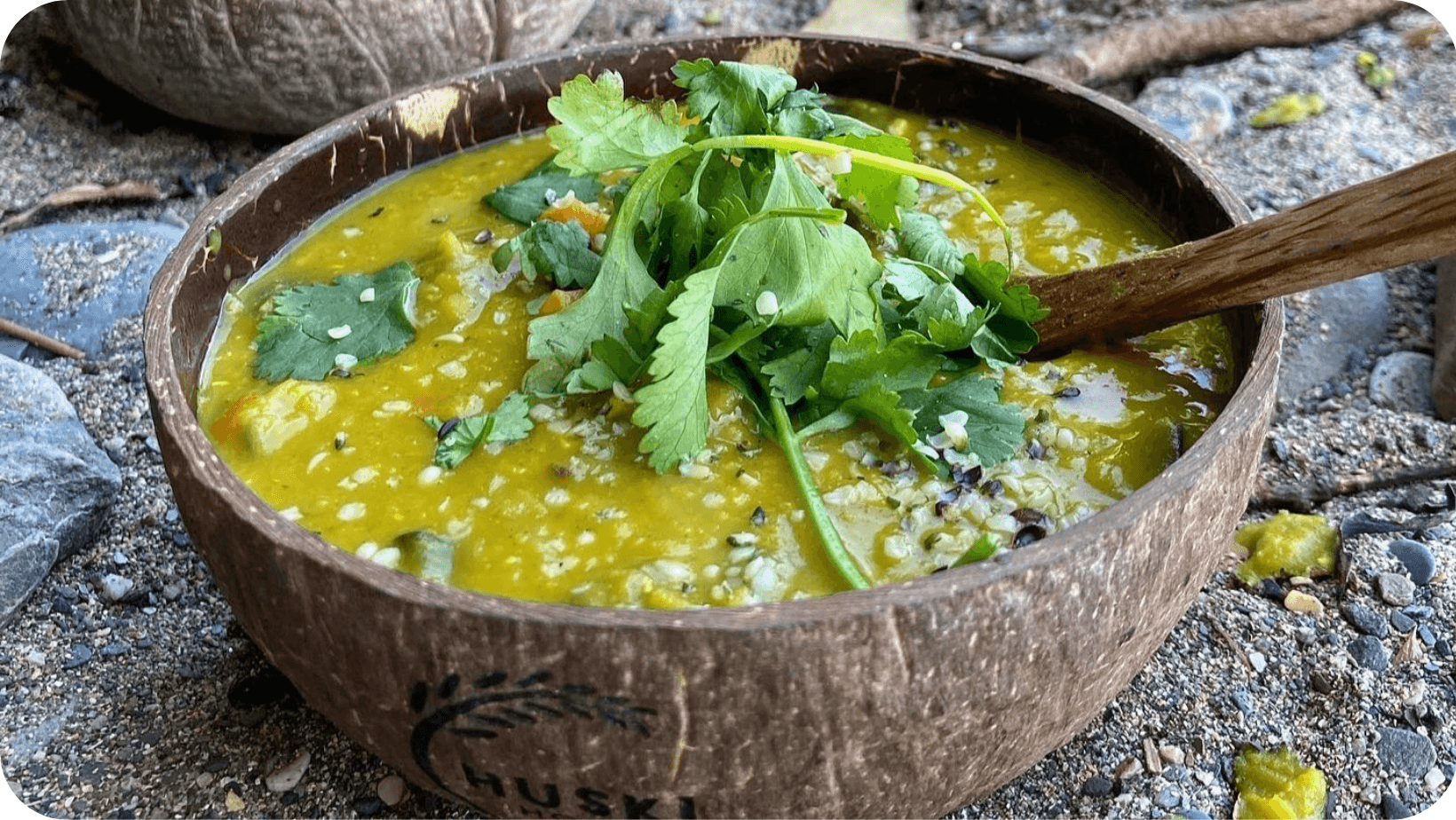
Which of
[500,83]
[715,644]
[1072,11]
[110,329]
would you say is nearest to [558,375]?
[715,644]

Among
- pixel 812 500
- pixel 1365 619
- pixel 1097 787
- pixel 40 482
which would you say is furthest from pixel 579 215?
pixel 1365 619

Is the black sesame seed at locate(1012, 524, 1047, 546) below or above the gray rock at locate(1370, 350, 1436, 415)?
above

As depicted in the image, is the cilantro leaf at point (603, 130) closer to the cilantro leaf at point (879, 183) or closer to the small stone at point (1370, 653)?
the cilantro leaf at point (879, 183)

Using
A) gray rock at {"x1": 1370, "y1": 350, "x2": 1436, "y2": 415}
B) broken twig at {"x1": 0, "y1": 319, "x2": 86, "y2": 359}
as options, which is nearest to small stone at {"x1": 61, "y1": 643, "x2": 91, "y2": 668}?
broken twig at {"x1": 0, "y1": 319, "x2": 86, "y2": 359}

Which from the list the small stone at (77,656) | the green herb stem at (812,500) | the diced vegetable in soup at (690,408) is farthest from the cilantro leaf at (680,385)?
the small stone at (77,656)

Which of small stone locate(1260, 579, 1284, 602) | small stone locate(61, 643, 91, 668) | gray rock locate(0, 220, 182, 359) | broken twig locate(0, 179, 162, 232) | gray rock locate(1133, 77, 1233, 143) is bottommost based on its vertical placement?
small stone locate(61, 643, 91, 668)

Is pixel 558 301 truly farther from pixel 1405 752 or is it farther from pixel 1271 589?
pixel 1405 752

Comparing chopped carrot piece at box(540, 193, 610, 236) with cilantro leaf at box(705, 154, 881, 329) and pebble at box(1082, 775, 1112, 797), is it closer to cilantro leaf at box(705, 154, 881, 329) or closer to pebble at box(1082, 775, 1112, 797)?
cilantro leaf at box(705, 154, 881, 329)
